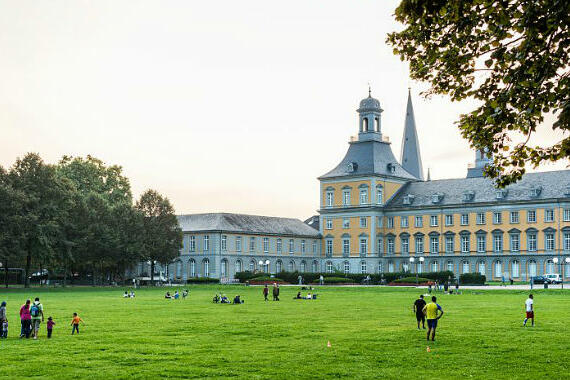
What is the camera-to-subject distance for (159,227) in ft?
343

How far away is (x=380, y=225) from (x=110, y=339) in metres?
98.6

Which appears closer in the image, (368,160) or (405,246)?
(405,246)

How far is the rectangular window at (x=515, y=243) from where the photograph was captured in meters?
113

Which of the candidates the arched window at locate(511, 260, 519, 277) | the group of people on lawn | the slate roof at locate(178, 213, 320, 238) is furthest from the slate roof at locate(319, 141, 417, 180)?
the group of people on lawn

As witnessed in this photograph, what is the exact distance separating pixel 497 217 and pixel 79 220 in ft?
183

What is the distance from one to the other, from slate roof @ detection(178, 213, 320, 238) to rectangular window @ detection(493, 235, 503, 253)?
32014mm

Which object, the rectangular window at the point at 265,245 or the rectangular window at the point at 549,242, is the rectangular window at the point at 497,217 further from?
the rectangular window at the point at 265,245

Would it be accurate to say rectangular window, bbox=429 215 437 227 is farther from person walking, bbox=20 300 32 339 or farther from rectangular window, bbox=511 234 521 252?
person walking, bbox=20 300 32 339

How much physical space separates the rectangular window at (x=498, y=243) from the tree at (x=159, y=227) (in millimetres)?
42364

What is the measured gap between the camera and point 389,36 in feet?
73.2

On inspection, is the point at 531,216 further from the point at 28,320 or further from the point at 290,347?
the point at 28,320

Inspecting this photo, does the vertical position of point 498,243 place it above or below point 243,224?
below

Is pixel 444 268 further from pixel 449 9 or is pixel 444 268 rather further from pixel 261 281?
pixel 449 9

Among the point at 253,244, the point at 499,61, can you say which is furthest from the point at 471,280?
the point at 499,61
